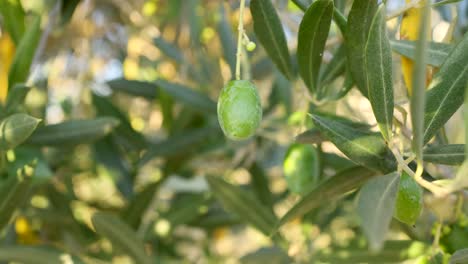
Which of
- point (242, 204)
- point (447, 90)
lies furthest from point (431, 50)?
point (242, 204)

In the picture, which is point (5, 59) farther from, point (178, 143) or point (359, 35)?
point (359, 35)

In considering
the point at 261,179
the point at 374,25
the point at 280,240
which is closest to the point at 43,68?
the point at 261,179

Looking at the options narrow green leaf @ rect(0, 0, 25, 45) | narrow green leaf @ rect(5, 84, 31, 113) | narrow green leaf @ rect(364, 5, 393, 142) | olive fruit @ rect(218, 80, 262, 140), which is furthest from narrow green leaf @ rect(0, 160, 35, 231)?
narrow green leaf @ rect(364, 5, 393, 142)

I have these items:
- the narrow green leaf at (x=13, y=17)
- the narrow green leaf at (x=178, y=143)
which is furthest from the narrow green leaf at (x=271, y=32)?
the narrow green leaf at (x=178, y=143)

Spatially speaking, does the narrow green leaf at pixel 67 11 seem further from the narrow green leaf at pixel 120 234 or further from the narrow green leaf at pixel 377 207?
the narrow green leaf at pixel 377 207

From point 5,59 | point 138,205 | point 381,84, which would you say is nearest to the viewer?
point 381,84

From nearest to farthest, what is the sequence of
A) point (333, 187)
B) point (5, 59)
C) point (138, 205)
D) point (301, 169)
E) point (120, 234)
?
point (333, 187) < point (301, 169) < point (120, 234) < point (5, 59) < point (138, 205)

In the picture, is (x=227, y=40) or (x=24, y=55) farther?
(x=227, y=40)
